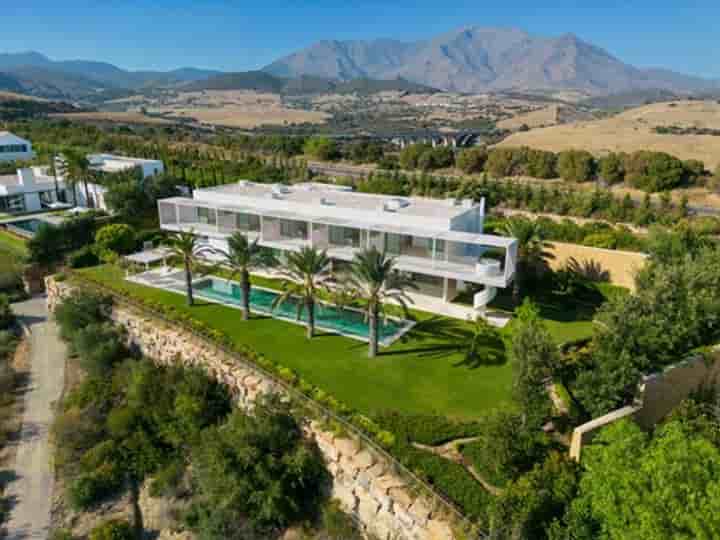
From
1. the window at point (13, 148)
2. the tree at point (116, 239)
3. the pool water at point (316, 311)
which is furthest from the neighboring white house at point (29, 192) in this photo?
the pool water at point (316, 311)

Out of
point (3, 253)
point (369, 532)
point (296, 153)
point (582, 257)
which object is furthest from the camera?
point (296, 153)

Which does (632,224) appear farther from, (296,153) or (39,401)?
(296,153)

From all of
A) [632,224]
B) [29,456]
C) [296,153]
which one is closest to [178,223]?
[29,456]

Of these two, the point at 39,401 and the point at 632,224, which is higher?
the point at 632,224

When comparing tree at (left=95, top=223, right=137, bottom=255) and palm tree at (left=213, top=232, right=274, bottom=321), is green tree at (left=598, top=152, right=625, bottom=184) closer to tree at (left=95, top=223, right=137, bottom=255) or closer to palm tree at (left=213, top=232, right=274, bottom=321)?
palm tree at (left=213, top=232, right=274, bottom=321)

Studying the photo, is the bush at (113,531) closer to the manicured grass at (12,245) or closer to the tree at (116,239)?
the tree at (116,239)

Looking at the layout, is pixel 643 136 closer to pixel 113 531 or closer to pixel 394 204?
pixel 394 204
